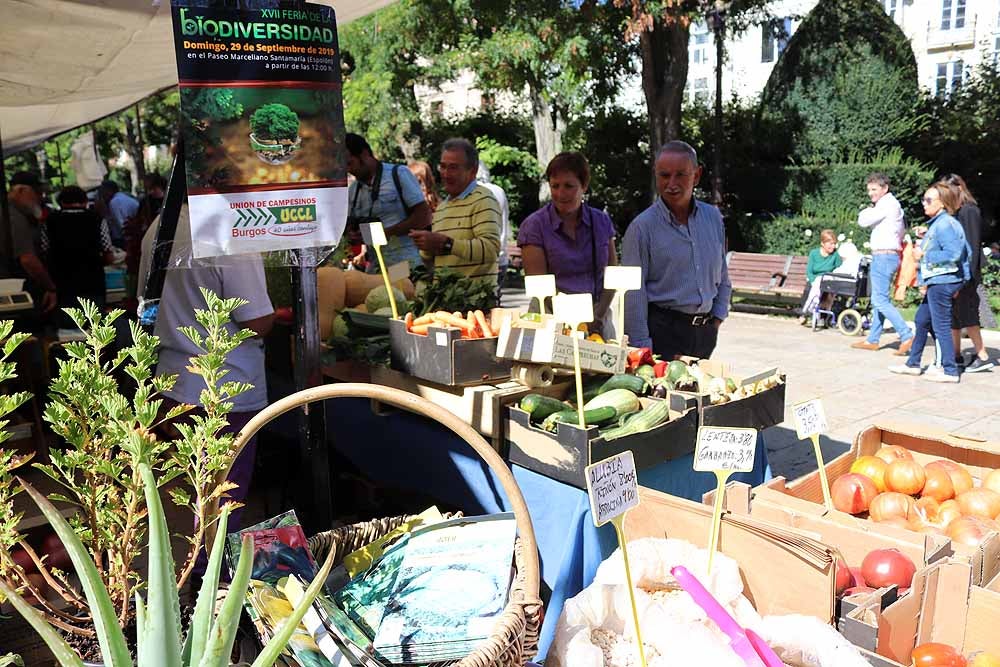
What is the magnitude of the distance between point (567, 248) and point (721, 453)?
2429 millimetres

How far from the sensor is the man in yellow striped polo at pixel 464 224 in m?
4.12

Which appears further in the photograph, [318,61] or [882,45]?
[882,45]

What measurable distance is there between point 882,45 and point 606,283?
1527 centimetres

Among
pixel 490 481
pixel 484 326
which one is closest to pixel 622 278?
pixel 484 326

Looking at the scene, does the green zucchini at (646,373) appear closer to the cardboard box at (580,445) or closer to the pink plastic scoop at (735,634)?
the cardboard box at (580,445)

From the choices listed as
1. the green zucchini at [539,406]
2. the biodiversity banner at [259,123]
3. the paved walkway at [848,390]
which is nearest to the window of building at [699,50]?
the paved walkway at [848,390]

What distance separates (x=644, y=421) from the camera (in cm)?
253

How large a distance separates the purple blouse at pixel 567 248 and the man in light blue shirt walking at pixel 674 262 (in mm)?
376

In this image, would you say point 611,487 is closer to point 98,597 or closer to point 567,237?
point 98,597

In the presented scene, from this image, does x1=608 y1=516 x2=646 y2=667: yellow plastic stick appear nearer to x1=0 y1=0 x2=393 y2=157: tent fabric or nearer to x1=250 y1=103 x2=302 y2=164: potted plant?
x1=250 y1=103 x2=302 y2=164: potted plant

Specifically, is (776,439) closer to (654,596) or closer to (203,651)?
(654,596)

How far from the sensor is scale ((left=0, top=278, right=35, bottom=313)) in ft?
13.5

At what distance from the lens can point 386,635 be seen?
1.55 m

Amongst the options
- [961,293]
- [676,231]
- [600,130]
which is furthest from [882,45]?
[676,231]
